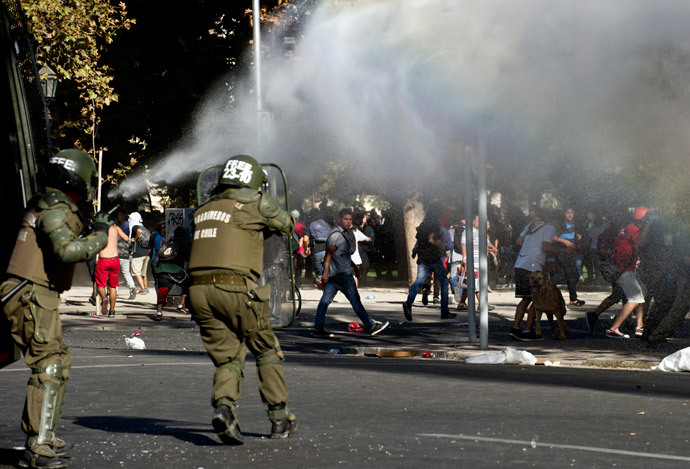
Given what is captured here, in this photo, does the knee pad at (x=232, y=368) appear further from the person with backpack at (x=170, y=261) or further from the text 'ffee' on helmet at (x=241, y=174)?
the person with backpack at (x=170, y=261)

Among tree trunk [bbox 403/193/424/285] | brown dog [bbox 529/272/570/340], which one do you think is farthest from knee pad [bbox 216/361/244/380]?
tree trunk [bbox 403/193/424/285]

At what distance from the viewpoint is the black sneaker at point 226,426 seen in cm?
653

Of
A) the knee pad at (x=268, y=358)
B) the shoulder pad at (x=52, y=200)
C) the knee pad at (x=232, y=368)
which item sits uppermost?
the shoulder pad at (x=52, y=200)

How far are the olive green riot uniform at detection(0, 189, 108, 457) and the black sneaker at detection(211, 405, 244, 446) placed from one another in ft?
2.81

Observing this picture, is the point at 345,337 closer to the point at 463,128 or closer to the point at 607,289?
the point at 463,128

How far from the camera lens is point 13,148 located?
6.85m

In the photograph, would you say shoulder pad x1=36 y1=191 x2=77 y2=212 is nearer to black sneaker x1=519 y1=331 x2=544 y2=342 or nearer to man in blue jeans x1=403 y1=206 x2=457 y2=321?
black sneaker x1=519 y1=331 x2=544 y2=342

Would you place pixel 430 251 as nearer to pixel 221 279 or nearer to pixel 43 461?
pixel 221 279

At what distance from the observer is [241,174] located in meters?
7.07

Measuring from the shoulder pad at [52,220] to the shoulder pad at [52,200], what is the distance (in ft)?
0.17

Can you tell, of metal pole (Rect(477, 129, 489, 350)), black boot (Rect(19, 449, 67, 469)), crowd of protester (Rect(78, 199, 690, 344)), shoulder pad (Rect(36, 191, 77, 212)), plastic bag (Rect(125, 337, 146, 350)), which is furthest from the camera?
plastic bag (Rect(125, 337, 146, 350))

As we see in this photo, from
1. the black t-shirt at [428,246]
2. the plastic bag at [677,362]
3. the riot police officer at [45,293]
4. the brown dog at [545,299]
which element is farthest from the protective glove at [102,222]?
the black t-shirt at [428,246]

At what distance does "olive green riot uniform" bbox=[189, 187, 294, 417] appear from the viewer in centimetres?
685

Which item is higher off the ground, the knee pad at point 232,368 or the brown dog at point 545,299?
the brown dog at point 545,299
